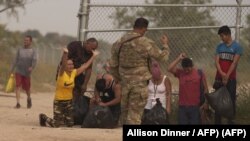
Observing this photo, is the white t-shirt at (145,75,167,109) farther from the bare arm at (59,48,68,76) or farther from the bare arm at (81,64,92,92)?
the bare arm at (59,48,68,76)

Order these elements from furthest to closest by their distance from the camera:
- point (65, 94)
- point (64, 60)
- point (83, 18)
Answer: point (83, 18), point (65, 94), point (64, 60)

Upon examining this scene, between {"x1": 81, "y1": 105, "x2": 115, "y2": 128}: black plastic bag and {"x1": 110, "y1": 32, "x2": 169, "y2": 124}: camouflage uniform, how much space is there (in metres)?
1.41

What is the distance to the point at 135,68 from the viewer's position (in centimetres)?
848

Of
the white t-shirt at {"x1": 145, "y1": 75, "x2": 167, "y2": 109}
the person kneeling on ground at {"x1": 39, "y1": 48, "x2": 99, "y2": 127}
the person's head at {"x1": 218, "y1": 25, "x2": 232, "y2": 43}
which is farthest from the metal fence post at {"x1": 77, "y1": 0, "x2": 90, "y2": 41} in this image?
the person's head at {"x1": 218, "y1": 25, "x2": 232, "y2": 43}

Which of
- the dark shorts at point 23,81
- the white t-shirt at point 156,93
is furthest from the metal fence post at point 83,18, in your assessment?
the dark shorts at point 23,81

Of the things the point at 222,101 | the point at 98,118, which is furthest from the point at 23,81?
the point at 222,101

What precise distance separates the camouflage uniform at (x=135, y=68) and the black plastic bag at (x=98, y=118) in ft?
4.62

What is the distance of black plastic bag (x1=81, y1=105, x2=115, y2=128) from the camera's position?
10.0m

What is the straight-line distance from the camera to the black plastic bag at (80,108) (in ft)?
34.3

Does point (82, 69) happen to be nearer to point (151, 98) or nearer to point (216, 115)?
point (151, 98)

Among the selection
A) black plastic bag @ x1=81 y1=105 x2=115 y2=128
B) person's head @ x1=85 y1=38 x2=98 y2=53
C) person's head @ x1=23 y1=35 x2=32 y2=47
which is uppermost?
person's head @ x1=23 y1=35 x2=32 y2=47

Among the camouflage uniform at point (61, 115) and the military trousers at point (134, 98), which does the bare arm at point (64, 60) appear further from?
the military trousers at point (134, 98)

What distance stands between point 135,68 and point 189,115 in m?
1.49

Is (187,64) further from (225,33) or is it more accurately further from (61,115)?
(61,115)
